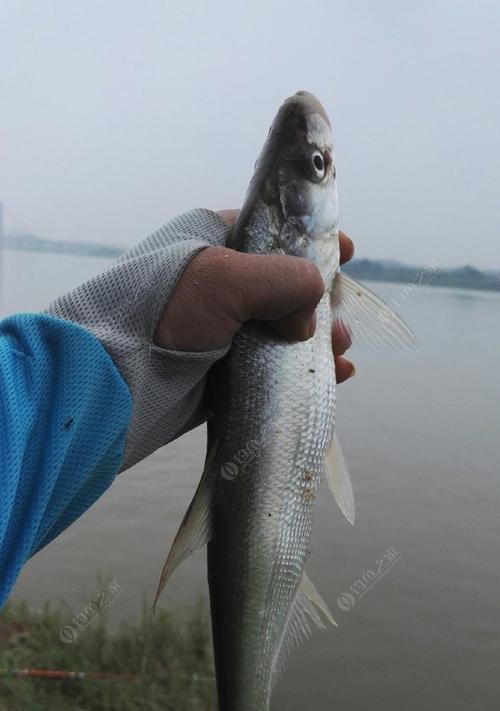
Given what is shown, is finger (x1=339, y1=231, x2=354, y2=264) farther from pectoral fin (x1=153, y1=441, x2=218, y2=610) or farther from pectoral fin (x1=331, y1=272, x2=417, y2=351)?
pectoral fin (x1=153, y1=441, x2=218, y2=610)

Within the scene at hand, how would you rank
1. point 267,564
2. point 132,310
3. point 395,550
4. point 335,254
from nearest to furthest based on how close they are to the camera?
point 132,310 < point 267,564 < point 335,254 < point 395,550

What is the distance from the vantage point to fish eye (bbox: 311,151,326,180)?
7.89 ft

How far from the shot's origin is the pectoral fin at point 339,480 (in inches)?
93.6

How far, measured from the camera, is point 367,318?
101 inches

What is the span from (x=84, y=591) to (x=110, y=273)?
5698 millimetres

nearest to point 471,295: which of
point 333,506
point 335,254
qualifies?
point 333,506

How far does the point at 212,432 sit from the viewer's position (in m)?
2.27

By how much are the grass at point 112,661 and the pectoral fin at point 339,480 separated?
294cm

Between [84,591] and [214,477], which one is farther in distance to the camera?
[84,591]

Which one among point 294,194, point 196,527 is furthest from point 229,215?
point 196,527

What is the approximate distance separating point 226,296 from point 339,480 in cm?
88

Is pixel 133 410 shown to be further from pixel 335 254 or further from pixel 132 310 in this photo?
pixel 335 254

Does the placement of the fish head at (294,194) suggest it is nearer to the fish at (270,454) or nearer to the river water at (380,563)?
the fish at (270,454)

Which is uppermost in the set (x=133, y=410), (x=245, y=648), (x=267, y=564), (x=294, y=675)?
(x=133, y=410)
